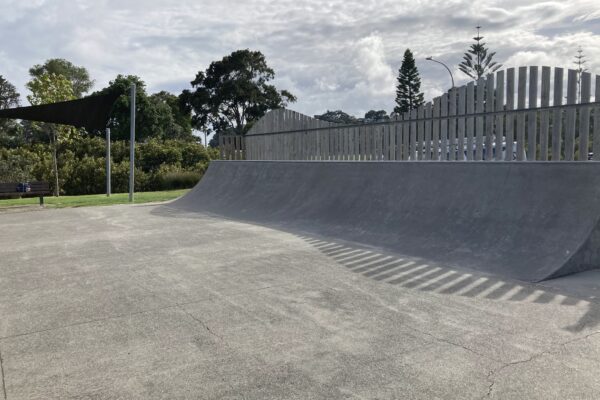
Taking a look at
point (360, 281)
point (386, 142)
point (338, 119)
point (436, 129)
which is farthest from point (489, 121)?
point (338, 119)

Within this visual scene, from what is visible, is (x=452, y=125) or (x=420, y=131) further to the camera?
(x=420, y=131)

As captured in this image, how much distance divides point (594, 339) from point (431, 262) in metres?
2.47

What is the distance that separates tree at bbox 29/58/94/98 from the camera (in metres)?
58.3

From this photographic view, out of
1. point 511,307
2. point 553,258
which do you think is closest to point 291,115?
point 553,258

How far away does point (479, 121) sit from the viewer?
764 centimetres

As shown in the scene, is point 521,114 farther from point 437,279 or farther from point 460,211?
point 437,279

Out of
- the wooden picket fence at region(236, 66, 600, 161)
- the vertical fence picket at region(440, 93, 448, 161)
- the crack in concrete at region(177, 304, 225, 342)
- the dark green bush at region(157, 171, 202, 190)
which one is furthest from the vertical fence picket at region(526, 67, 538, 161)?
the dark green bush at region(157, 171, 202, 190)

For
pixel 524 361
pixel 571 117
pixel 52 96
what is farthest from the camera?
pixel 52 96

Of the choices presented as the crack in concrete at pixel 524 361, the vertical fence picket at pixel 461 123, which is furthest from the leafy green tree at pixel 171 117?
the crack in concrete at pixel 524 361

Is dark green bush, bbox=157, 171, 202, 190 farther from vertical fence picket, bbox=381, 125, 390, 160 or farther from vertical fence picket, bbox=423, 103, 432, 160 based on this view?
vertical fence picket, bbox=423, 103, 432, 160

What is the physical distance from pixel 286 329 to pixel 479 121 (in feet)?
18.4

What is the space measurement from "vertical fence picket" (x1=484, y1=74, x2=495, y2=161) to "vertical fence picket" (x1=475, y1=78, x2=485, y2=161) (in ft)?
0.26

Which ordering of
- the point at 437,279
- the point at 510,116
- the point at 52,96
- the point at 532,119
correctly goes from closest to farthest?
the point at 437,279 → the point at 532,119 → the point at 510,116 → the point at 52,96

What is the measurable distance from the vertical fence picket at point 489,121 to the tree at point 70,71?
6020cm
